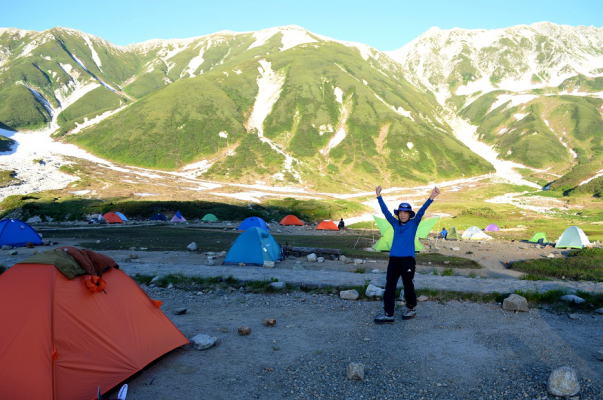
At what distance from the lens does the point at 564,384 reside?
6145mm

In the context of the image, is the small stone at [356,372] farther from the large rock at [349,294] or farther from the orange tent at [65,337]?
the large rock at [349,294]

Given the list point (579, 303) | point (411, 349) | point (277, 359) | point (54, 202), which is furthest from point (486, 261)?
point (54, 202)

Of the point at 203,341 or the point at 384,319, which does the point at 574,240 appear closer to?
the point at 384,319

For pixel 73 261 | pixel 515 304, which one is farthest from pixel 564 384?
pixel 73 261

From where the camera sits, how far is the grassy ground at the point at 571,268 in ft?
58.2

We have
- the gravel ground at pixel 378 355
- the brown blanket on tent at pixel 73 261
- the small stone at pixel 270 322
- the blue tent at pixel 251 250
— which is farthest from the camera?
the blue tent at pixel 251 250

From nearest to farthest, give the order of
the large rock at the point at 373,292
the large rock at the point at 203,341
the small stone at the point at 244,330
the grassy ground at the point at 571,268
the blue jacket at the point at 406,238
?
the large rock at the point at 203,341 < the small stone at the point at 244,330 < the blue jacket at the point at 406,238 < the large rock at the point at 373,292 < the grassy ground at the point at 571,268

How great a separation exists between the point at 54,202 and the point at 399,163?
123721 millimetres

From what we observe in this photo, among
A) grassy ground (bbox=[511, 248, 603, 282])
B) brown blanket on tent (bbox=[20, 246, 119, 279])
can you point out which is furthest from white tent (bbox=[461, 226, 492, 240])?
brown blanket on tent (bbox=[20, 246, 119, 279])

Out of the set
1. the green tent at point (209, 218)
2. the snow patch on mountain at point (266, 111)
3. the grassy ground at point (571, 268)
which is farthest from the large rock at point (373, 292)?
the snow patch on mountain at point (266, 111)

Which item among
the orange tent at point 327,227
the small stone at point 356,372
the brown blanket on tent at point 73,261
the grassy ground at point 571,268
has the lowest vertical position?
the orange tent at point 327,227

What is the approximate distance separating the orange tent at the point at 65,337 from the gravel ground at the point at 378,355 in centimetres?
57

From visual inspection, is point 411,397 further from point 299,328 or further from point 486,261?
point 486,261

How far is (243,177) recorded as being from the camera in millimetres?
128125
